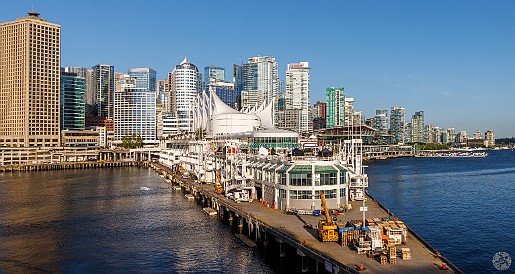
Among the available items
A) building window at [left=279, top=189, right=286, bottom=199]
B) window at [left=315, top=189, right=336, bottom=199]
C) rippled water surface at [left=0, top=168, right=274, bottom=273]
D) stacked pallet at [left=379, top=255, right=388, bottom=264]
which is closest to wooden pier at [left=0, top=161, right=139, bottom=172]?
rippled water surface at [left=0, top=168, right=274, bottom=273]

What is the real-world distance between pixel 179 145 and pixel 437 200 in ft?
327

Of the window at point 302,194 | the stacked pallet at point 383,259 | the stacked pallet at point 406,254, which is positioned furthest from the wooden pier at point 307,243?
the window at point 302,194

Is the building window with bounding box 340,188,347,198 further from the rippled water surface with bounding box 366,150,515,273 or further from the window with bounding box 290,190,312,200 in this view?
the rippled water surface with bounding box 366,150,515,273

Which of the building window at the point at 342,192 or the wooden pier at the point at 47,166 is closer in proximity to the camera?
the building window at the point at 342,192

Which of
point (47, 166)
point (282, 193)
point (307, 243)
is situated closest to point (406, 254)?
point (307, 243)

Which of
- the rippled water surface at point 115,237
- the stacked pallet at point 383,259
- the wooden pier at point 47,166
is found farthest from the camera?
→ the wooden pier at point 47,166

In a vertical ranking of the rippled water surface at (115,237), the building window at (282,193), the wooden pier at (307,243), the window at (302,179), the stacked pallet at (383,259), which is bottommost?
the rippled water surface at (115,237)

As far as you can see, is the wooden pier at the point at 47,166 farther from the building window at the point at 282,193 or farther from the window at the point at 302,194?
the window at the point at 302,194

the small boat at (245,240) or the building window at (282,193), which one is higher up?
the building window at (282,193)

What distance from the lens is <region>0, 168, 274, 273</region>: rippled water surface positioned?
153ft

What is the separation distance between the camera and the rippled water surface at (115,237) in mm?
46781

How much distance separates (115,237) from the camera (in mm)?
59344

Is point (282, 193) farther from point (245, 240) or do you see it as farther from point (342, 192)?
point (245, 240)

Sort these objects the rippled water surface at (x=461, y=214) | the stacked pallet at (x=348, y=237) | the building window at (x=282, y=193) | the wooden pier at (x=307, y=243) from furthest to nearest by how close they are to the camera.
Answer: the building window at (x=282, y=193) < the rippled water surface at (x=461, y=214) < the stacked pallet at (x=348, y=237) < the wooden pier at (x=307, y=243)
